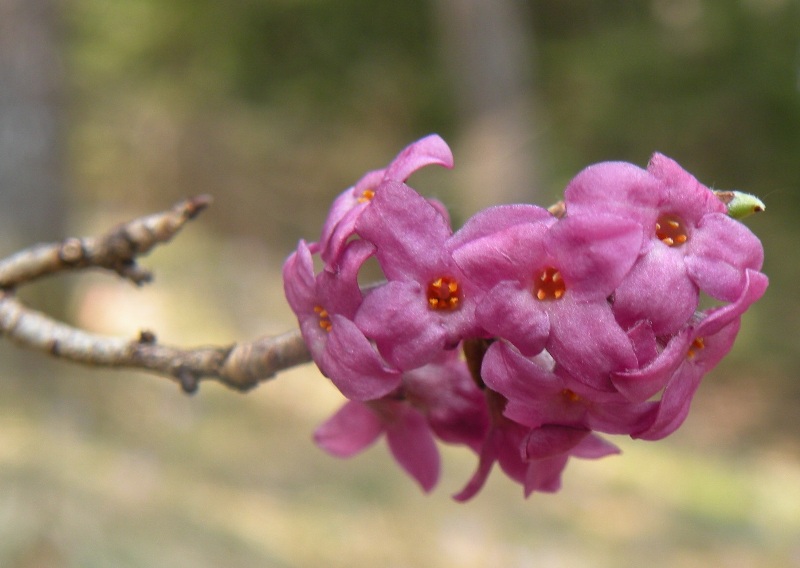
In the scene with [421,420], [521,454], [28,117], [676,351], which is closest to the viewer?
[676,351]

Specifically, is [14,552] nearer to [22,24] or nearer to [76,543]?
[76,543]

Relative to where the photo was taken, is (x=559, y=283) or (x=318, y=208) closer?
(x=559, y=283)

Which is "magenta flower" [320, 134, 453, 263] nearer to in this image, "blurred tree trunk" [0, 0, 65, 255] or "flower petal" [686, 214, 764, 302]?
"flower petal" [686, 214, 764, 302]

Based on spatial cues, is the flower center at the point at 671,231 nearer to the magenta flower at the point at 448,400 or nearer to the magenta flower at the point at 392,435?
the magenta flower at the point at 448,400

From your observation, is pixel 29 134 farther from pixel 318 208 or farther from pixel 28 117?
pixel 318 208

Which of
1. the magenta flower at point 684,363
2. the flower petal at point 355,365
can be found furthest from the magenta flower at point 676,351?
the flower petal at point 355,365

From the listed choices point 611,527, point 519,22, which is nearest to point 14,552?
point 611,527

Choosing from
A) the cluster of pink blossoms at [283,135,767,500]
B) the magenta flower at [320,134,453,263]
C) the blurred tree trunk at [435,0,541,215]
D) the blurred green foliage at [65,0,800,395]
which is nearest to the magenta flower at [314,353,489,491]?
the cluster of pink blossoms at [283,135,767,500]

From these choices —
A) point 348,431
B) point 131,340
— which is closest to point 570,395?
point 348,431
